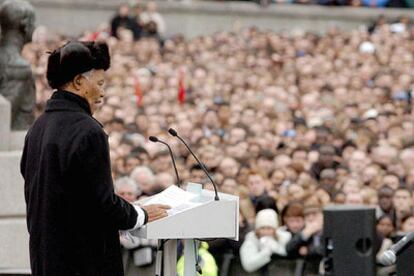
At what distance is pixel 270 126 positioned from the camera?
20.2 m

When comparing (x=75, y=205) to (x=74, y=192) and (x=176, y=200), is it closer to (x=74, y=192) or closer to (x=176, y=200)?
(x=74, y=192)

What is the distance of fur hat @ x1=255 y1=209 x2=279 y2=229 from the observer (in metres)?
13.7

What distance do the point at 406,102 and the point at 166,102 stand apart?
11.1 ft

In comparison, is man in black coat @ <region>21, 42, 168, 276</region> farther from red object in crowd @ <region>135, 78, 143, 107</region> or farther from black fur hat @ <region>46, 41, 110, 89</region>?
red object in crowd @ <region>135, 78, 143, 107</region>

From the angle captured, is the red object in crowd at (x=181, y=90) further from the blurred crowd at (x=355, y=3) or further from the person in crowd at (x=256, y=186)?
the blurred crowd at (x=355, y=3)

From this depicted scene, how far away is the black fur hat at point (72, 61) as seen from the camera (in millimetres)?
7723

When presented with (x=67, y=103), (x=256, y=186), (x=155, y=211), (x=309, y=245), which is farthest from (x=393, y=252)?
(x=256, y=186)

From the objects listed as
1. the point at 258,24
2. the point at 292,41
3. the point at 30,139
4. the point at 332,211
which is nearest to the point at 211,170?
the point at 332,211

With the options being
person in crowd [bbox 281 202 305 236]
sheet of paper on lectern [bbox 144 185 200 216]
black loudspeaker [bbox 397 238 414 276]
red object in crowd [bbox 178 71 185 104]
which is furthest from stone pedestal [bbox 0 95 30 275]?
red object in crowd [bbox 178 71 185 104]

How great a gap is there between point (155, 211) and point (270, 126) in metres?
12.5

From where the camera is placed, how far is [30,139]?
7.80 meters

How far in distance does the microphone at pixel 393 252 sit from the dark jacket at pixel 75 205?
4.74ft

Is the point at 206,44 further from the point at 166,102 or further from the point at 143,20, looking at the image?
the point at 166,102

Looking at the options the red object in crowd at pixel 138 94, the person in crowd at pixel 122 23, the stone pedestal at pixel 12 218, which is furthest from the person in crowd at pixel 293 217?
the person in crowd at pixel 122 23
